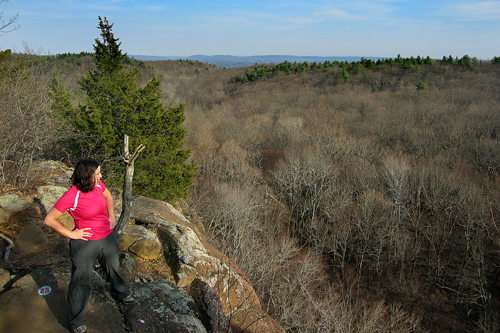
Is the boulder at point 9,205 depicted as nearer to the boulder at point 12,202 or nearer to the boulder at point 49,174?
the boulder at point 12,202

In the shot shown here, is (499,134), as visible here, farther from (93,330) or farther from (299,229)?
(93,330)

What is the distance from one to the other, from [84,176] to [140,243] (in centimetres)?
377

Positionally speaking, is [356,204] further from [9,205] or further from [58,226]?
[58,226]

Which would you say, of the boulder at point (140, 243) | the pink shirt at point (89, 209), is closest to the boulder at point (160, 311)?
the pink shirt at point (89, 209)

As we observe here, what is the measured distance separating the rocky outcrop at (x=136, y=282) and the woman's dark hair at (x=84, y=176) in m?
1.72

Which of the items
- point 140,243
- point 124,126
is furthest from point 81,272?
point 124,126

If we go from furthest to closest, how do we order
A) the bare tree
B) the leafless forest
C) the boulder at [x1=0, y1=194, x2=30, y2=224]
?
the leafless forest, the boulder at [x1=0, y1=194, x2=30, y2=224], the bare tree

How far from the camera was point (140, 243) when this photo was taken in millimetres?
6945

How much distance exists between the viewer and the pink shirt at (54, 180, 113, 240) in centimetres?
358

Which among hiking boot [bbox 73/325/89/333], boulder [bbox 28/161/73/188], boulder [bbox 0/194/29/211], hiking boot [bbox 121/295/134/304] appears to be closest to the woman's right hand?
hiking boot [bbox 73/325/89/333]

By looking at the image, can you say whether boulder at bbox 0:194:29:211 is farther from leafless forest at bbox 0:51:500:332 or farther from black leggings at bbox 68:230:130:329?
black leggings at bbox 68:230:130:329

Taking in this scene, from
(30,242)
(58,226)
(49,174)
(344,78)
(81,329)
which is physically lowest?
(30,242)

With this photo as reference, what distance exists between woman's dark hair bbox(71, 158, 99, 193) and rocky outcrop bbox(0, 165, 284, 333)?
5.65ft

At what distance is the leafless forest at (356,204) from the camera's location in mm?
15134
